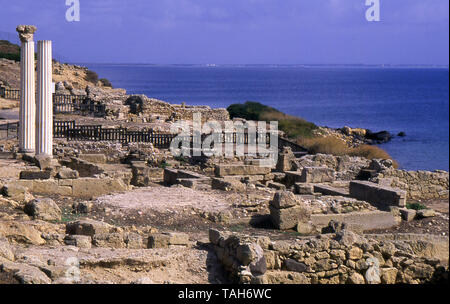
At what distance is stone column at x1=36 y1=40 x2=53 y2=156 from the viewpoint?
17.5 m

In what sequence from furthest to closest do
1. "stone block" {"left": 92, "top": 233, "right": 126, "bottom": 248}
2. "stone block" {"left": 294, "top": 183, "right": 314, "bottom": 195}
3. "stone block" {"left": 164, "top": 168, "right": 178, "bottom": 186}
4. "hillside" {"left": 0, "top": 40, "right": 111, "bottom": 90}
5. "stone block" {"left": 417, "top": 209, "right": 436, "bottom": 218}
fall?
"hillside" {"left": 0, "top": 40, "right": 111, "bottom": 90} → "stone block" {"left": 164, "top": 168, "right": 178, "bottom": 186} → "stone block" {"left": 294, "top": 183, "right": 314, "bottom": 195} → "stone block" {"left": 417, "top": 209, "right": 436, "bottom": 218} → "stone block" {"left": 92, "top": 233, "right": 126, "bottom": 248}

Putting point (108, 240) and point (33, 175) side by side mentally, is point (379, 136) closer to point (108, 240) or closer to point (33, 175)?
point (33, 175)

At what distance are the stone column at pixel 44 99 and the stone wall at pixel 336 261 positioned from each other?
9.62 metres

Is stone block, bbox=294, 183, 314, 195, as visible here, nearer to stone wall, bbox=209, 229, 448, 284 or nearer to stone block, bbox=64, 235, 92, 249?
stone wall, bbox=209, 229, 448, 284

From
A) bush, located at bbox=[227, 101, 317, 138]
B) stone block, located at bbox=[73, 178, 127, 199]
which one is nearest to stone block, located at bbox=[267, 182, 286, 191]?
stone block, located at bbox=[73, 178, 127, 199]

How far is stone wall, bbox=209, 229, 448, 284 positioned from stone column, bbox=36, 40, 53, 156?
379 inches

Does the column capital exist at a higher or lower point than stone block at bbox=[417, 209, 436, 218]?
higher

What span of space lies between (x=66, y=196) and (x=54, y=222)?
3039 mm

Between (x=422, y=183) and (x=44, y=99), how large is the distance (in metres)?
10.7

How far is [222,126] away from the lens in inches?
1185

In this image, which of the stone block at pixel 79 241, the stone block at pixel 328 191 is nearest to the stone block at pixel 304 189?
the stone block at pixel 328 191

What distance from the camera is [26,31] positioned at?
18125 millimetres
